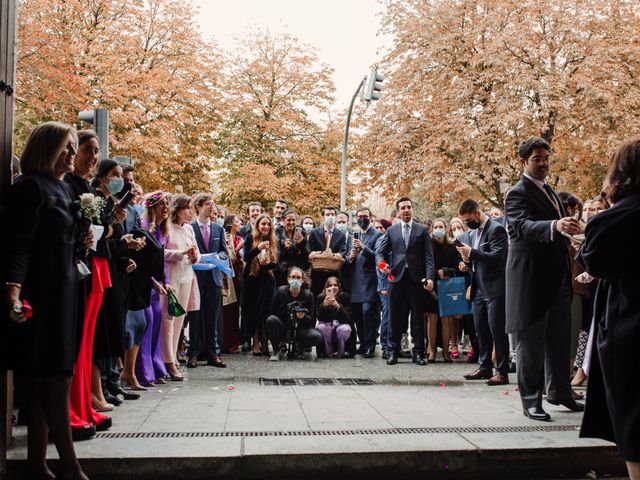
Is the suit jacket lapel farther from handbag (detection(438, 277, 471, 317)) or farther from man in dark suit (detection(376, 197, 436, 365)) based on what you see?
handbag (detection(438, 277, 471, 317))

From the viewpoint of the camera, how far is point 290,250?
11609mm

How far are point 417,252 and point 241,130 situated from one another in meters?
24.1

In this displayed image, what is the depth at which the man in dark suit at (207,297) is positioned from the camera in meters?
9.77

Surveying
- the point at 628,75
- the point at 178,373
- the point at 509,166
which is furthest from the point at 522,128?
the point at 178,373

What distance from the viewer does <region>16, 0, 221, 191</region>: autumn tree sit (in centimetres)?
2155

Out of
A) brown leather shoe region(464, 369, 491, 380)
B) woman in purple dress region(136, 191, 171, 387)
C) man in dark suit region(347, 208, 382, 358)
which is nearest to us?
woman in purple dress region(136, 191, 171, 387)

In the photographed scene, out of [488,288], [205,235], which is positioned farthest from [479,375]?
[205,235]

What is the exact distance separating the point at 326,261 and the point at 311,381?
10.8ft

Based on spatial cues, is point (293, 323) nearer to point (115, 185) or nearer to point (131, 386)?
point (131, 386)

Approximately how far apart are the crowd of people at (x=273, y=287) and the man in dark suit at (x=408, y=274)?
0.08 feet

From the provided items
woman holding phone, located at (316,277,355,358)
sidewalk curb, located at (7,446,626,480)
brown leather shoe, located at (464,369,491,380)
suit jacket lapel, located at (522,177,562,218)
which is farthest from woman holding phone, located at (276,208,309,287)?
sidewalk curb, located at (7,446,626,480)

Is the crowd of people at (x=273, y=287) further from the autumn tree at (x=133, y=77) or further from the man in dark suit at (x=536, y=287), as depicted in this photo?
the autumn tree at (x=133, y=77)

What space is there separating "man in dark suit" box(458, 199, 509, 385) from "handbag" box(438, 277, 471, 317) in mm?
1222

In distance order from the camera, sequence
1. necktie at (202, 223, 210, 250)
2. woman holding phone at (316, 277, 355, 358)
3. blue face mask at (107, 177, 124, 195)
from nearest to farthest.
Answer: blue face mask at (107, 177, 124, 195), necktie at (202, 223, 210, 250), woman holding phone at (316, 277, 355, 358)
